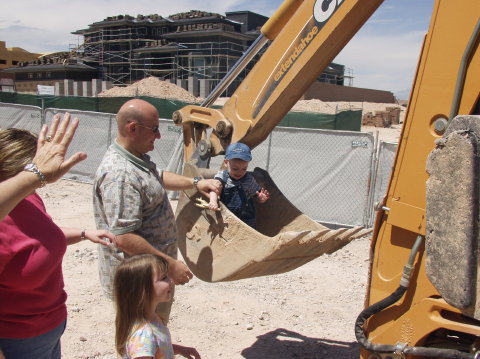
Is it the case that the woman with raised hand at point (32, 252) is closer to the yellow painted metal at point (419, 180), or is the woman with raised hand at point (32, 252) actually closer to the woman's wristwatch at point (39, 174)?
the woman's wristwatch at point (39, 174)

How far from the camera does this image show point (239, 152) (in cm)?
371

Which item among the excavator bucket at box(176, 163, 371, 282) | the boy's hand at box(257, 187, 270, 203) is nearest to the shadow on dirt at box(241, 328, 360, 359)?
the excavator bucket at box(176, 163, 371, 282)

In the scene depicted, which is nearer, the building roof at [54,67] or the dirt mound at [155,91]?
the dirt mound at [155,91]

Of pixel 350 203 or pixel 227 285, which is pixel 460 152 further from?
pixel 350 203

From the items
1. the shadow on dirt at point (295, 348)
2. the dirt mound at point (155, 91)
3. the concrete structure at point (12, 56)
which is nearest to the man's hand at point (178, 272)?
the shadow on dirt at point (295, 348)

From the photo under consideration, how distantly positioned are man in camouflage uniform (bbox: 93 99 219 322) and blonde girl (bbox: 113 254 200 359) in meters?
0.47

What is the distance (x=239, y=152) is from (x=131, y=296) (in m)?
1.63

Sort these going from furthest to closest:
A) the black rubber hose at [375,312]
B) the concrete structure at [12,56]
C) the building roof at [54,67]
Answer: the concrete structure at [12,56] → the building roof at [54,67] → the black rubber hose at [375,312]

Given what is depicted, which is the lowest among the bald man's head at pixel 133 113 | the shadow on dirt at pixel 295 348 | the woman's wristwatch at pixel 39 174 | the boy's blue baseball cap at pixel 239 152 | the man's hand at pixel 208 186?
the shadow on dirt at pixel 295 348

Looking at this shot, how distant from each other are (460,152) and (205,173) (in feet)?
8.07

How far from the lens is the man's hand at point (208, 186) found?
3601 mm

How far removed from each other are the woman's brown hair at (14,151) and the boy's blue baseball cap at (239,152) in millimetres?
1698

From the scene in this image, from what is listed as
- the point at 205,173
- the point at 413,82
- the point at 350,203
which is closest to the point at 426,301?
the point at 413,82

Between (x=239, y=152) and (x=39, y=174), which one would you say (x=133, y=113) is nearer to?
(x=239, y=152)
